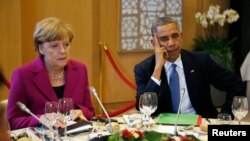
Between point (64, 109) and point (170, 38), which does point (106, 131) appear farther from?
point (170, 38)

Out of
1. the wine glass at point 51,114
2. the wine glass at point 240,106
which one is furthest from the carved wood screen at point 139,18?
the wine glass at point 51,114

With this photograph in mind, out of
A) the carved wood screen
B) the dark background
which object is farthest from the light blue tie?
the dark background

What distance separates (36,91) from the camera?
9.53 ft

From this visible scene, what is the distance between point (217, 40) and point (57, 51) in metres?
3.29

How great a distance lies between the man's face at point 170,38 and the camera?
122 inches

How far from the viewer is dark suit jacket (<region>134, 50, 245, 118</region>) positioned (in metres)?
3.07

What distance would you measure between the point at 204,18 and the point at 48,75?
10.5 feet

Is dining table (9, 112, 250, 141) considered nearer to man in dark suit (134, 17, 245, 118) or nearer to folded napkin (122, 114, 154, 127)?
folded napkin (122, 114, 154, 127)

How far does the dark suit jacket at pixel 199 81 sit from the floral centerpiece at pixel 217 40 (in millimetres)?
2413

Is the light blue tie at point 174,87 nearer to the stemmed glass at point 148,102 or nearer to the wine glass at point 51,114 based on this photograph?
the stemmed glass at point 148,102

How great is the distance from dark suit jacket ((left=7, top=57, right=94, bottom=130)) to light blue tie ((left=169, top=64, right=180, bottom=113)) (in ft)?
1.85

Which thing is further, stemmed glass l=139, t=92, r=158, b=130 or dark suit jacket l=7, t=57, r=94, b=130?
dark suit jacket l=7, t=57, r=94, b=130

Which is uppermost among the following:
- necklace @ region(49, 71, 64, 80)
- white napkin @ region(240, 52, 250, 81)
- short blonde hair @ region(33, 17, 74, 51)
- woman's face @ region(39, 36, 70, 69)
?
short blonde hair @ region(33, 17, 74, 51)

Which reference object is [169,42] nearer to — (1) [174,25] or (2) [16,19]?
(1) [174,25]
